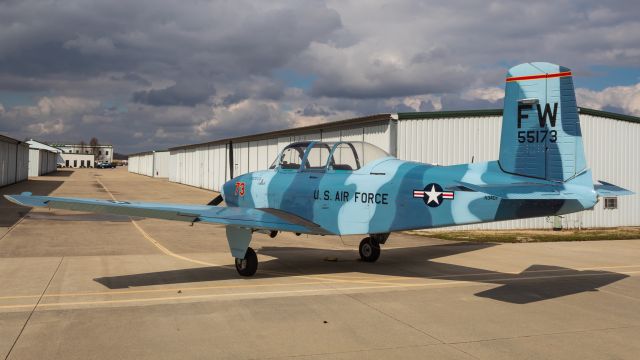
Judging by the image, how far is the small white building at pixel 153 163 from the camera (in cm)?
8914

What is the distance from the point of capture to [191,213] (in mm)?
10062

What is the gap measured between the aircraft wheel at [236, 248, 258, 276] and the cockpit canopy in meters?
2.20

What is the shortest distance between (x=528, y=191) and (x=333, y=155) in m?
4.13

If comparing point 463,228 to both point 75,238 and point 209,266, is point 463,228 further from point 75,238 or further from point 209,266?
point 75,238

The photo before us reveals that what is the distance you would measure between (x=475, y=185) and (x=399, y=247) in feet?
23.6

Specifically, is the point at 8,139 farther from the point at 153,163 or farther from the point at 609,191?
the point at 153,163

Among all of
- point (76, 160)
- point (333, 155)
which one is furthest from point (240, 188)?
point (76, 160)

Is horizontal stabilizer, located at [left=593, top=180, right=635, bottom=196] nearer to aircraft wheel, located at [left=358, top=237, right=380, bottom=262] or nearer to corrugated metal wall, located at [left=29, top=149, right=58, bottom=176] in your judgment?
aircraft wheel, located at [left=358, top=237, right=380, bottom=262]

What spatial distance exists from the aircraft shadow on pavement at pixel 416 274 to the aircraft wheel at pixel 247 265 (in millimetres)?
188

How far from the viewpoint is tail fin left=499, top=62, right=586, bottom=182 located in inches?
313

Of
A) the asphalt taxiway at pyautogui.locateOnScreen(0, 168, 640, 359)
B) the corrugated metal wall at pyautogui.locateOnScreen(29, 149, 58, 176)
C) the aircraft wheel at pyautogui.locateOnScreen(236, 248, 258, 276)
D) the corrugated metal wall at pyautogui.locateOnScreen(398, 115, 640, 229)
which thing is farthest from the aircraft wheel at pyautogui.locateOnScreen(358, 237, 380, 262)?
the corrugated metal wall at pyautogui.locateOnScreen(29, 149, 58, 176)

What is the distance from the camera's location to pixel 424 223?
30.0 feet

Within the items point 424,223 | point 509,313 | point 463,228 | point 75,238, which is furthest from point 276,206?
point 463,228

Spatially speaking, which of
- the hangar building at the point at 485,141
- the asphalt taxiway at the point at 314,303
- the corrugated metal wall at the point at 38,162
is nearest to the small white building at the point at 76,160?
the corrugated metal wall at the point at 38,162
